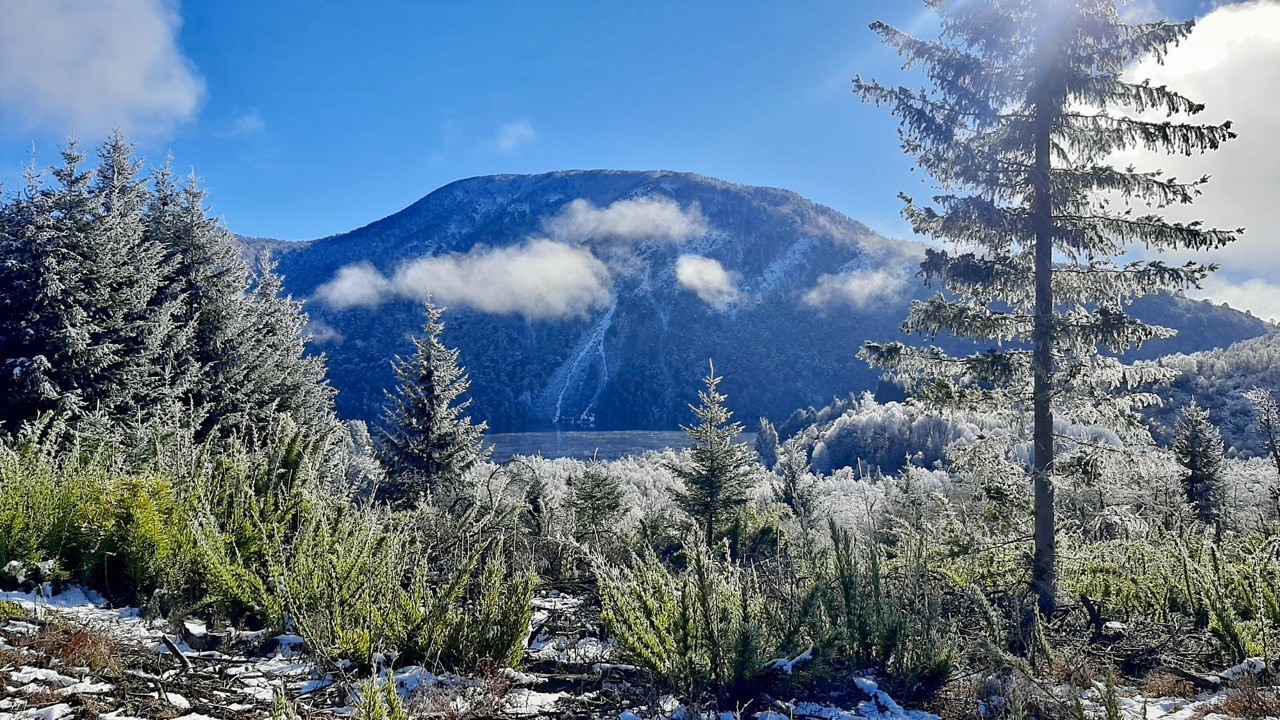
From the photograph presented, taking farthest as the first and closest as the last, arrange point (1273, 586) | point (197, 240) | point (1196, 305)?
point (1196, 305) < point (197, 240) < point (1273, 586)

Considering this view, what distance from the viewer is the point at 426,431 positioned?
60.8ft

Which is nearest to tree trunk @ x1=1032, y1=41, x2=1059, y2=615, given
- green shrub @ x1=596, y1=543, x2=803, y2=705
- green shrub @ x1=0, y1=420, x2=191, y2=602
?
green shrub @ x1=596, y1=543, x2=803, y2=705

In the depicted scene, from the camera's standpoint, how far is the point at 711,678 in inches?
118

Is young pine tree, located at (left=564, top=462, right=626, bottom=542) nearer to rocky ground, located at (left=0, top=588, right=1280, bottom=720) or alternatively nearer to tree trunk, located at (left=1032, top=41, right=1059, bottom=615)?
tree trunk, located at (left=1032, top=41, right=1059, bottom=615)

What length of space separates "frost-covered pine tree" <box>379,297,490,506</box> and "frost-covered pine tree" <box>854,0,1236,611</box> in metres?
14.0

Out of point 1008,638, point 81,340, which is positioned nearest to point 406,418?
point 81,340

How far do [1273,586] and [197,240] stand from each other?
22.4m

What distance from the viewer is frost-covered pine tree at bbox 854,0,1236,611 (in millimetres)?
6777

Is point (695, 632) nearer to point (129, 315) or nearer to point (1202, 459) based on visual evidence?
point (129, 315)

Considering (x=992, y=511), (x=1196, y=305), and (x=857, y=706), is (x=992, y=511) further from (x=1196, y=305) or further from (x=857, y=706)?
(x=1196, y=305)

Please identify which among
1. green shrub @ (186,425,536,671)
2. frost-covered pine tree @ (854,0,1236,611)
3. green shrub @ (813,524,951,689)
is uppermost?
frost-covered pine tree @ (854,0,1236,611)

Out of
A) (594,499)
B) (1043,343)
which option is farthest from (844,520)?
(594,499)

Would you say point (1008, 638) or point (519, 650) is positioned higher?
point (519, 650)

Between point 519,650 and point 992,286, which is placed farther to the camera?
point 992,286
